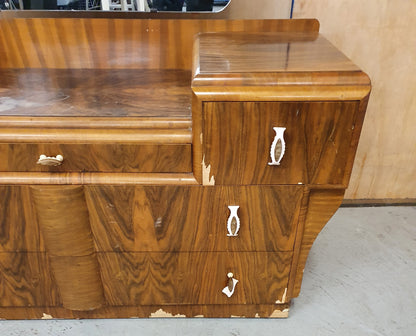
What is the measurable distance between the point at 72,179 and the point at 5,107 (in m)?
0.25

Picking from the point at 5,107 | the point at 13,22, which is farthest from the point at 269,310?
the point at 13,22

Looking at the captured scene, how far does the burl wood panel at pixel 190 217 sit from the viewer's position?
3.16 feet

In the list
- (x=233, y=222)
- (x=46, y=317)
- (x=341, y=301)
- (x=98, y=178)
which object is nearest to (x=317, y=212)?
(x=233, y=222)

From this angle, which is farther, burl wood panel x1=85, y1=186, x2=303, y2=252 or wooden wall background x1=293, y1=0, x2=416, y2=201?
wooden wall background x1=293, y1=0, x2=416, y2=201

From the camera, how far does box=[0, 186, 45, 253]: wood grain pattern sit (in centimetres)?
96

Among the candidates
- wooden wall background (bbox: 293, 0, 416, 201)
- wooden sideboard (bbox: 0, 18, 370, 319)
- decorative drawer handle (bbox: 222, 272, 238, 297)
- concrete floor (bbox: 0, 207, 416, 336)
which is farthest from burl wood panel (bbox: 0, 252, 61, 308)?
wooden wall background (bbox: 293, 0, 416, 201)

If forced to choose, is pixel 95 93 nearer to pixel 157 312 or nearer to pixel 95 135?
pixel 95 135

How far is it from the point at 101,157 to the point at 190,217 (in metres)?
0.28

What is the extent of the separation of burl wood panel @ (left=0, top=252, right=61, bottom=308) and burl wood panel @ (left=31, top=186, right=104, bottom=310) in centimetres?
4

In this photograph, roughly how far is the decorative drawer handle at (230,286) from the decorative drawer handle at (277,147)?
0.41 meters

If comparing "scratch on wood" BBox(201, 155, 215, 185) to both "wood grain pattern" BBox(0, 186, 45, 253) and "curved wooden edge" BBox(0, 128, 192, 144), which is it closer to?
"curved wooden edge" BBox(0, 128, 192, 144)

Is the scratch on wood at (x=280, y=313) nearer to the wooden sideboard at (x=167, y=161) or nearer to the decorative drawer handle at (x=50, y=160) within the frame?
the wooden sideboard at (x=167, y=161)

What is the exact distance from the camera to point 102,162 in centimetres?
93

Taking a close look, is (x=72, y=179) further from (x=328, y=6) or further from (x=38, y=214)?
(x=328, y=6)
